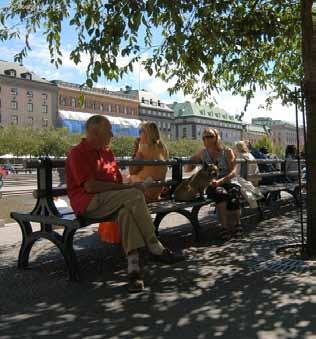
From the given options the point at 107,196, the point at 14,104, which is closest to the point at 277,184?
the point at 107,196

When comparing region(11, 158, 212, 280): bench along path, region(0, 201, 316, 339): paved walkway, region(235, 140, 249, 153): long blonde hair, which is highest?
region(235, 140, 249, 153): long blonde hair

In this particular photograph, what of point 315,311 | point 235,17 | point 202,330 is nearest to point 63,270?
point 202,330

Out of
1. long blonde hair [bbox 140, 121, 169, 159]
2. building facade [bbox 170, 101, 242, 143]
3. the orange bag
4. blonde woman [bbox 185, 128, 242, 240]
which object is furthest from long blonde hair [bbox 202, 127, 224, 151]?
building facade [bbox 170, 101, 242, 143]

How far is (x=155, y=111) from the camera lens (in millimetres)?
148125

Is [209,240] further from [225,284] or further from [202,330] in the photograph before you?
[202,330]

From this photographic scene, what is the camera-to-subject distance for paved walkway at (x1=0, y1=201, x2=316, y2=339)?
11.6 ft

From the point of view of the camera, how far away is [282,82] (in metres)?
13.3

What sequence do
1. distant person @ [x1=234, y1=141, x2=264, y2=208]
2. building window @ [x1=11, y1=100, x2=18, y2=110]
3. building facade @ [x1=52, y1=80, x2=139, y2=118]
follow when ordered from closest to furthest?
1. distant person @ [x1=234, y1=141, x2=264, y2=208]
2. building window @ [x1=11, y1=100, x2=18, y2=110]
3. building facade @ [x1=52, y1=80, x2=139, y2=118]

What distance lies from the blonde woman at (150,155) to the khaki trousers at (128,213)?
188 cm

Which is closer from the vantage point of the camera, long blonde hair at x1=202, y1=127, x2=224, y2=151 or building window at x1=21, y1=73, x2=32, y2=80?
long blonde hair at x1=202, y1=127, x2=224, y2=151

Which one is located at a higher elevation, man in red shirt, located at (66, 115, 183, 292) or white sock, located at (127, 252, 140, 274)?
man in red shirt, located at (66, 115, 183, 292)

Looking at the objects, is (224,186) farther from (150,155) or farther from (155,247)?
(155,247)

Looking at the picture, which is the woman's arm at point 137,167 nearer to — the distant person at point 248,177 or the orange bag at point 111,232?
the orange bag at point 111,232

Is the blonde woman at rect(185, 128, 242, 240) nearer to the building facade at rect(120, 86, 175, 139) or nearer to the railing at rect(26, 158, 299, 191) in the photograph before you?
the railing at rect(26, 158, 299, 191)
